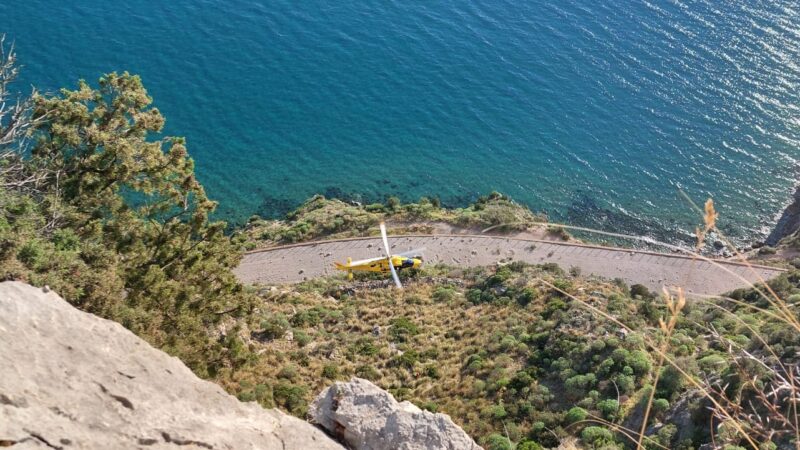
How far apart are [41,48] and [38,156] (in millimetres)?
57437

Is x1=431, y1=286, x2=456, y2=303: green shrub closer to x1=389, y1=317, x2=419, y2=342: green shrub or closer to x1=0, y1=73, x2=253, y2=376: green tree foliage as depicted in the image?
x1=389, y1=317, x2=419, y2=342: green shrub

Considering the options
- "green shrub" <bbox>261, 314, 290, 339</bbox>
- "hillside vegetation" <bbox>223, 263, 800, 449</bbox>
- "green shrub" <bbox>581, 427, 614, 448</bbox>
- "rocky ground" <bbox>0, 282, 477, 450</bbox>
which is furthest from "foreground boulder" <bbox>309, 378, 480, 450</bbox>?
"green shrub" <bbox>261, 314, 290, 339</bbox>

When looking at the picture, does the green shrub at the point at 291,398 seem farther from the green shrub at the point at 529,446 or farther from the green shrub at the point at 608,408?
the green shrub at the point at 608,408

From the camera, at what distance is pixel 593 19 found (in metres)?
99.4

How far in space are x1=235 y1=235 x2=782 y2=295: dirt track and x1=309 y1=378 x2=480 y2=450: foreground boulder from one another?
134 ft

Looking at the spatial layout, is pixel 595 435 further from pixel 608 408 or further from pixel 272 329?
pixel 272 329

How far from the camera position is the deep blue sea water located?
73812 millimetres

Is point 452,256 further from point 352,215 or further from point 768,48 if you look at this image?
point 768,48

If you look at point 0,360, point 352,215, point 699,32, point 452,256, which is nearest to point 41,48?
point 352,215

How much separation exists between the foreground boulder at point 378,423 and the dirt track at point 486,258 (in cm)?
4074

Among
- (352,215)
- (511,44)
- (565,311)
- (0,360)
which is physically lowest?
(352,215)

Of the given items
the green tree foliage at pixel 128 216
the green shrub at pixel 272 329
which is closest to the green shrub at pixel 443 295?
the green shrub at pixel 272 329

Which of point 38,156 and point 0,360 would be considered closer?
point 0,360

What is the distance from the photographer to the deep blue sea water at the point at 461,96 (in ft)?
242
